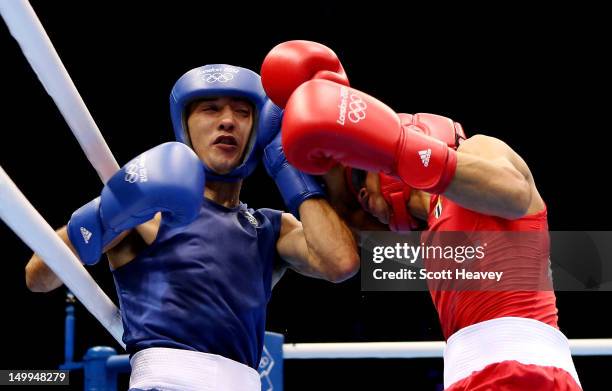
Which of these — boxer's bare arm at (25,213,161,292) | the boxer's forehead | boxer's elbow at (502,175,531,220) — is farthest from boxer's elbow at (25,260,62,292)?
boxer's elbow at (502,175,531,220)

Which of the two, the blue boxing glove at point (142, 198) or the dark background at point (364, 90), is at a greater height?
the dark background at point (364, 90)

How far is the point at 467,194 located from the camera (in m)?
1.74

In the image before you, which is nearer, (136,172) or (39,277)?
(136,172)

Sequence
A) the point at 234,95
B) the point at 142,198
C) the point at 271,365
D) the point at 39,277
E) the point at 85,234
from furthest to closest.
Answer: the point at 271,365 → the point at 234,95 → the point at 39,277 → the point at 85,234 → the point at 142,198

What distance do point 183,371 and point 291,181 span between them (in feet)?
2.05

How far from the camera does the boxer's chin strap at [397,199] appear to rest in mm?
2078

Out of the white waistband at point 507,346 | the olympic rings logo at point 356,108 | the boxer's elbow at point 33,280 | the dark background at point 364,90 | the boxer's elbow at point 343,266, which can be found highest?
the dark background at point 364,90

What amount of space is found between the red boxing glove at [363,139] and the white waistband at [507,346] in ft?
1.15

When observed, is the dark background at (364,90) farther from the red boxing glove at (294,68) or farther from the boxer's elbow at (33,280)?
the red boxing glove at (294,68)

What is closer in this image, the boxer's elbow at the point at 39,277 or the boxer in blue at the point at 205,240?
the boxer in blue at the point at 205,240

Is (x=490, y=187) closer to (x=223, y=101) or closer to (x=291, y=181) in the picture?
(x=291, y=181)

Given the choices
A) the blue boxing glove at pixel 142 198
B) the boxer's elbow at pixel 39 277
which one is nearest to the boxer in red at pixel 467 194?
the blue boxing glove at pixel 142 198

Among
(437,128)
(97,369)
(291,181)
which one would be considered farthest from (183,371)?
(97,369)

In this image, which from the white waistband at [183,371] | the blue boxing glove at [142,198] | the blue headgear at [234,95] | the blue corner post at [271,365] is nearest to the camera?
the blue boxing glove at [142,198]
